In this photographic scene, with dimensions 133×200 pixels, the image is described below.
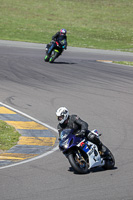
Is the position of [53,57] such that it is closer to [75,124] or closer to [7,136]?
[7,136]

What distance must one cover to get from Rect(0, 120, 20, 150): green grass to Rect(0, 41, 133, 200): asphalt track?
4.69 feet

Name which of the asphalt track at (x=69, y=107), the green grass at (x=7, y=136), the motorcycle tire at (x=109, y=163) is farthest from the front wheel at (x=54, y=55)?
the motorcycle tire at (x=109, y=163)

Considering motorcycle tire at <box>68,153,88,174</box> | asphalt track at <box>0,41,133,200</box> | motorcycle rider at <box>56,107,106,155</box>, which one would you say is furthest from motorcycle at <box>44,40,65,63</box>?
motorcycle tire at <box>68,153,88,174</box>

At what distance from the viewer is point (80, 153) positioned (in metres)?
9.27

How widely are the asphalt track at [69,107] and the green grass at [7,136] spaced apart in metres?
1.43

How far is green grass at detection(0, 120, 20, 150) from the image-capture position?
1155 centimetres

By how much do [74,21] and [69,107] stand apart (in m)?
42.8

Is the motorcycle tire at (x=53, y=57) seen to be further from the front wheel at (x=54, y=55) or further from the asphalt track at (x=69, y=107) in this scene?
the asphalt track at (x=69, y=107)

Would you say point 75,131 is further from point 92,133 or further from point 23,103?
point 23,103

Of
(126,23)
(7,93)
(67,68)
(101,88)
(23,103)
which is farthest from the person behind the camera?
(126,23)

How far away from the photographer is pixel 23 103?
16453 mm

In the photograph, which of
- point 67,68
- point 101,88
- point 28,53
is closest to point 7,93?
point 101,88

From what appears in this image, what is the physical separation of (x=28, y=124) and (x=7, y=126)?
77 cm

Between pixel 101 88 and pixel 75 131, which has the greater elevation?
pixel 75 131
